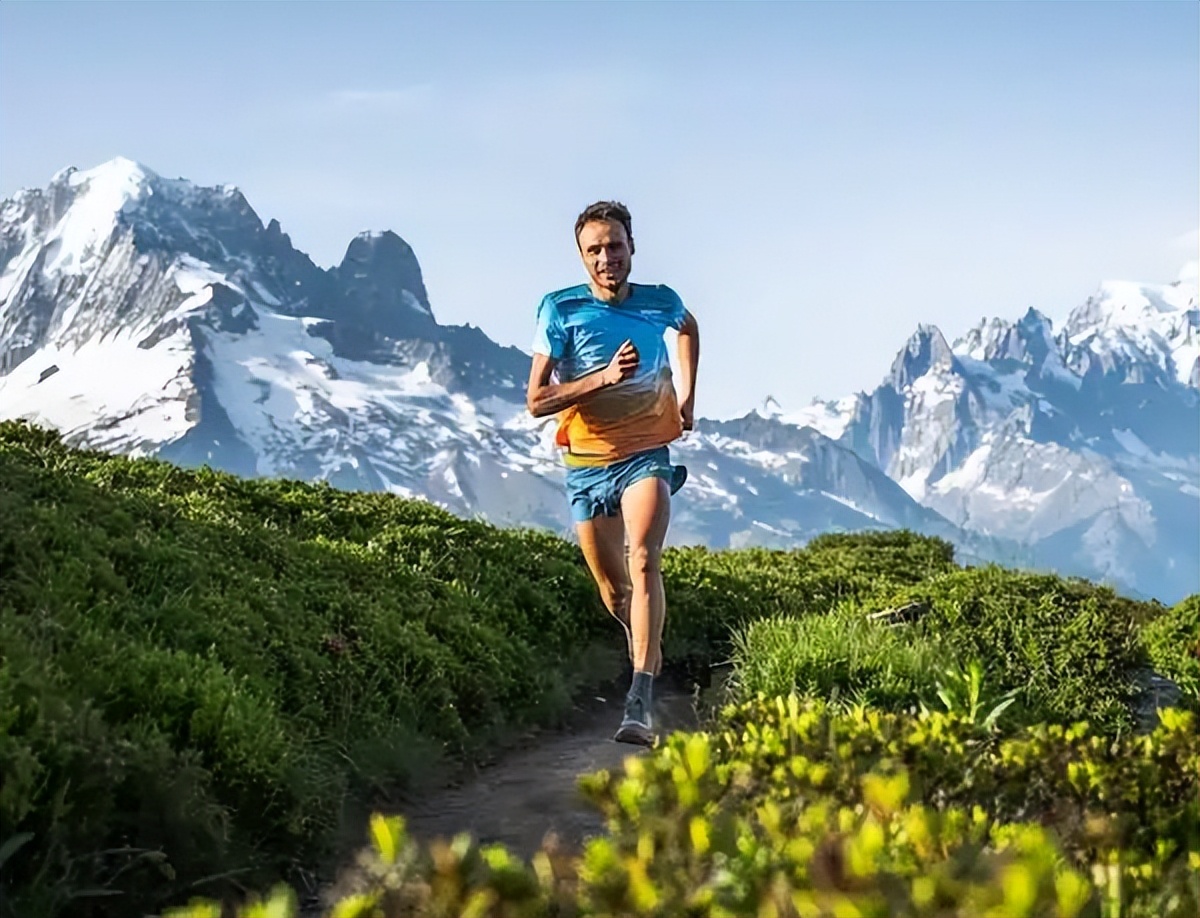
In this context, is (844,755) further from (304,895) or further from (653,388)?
(653,388)

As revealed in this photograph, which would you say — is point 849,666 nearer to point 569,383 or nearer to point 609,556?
point 609,556

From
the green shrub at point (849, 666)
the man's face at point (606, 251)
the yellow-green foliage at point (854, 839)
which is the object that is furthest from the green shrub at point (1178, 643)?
the yellow-green foliage at point (854, 839)

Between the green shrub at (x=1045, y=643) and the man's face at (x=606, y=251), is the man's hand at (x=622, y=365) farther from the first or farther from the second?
the green shrub at (x=1045, y=643)

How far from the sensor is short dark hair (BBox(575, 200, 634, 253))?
7625mm

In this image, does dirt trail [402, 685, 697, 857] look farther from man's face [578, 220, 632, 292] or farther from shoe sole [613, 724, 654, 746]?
man's face [578, 220, 632, 292]

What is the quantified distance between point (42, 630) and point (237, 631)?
139cm

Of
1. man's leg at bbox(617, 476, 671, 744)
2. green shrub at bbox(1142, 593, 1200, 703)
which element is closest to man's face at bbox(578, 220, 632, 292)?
man's leg at bbox(617, 476, 671, 744)

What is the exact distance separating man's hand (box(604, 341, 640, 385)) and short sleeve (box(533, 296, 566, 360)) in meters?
0.58

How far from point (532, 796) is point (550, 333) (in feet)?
8.65

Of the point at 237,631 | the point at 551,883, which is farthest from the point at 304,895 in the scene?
the point at 551,883

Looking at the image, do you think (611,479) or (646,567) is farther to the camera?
(611,479)

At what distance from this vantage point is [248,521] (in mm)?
10633

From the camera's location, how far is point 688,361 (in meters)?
7.91

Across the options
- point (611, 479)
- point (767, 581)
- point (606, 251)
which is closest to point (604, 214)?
point (606, 251)
